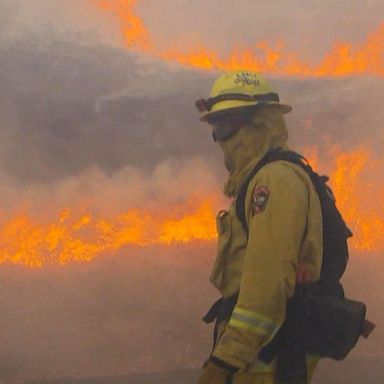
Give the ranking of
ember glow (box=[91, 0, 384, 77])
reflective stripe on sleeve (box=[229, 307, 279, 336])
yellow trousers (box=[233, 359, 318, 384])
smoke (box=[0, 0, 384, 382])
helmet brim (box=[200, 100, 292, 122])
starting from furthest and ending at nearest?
ember glow (box=[91, 0, 384, 77]) → smoke (box=[0, 0, 384, 382]) → helmet brim (box=[200, 100, 292, 122]) → yellow trousers (box=[233, 359, 318, 384]) → reflective stripe on sleeve (box=[229, 307, 279, 336])

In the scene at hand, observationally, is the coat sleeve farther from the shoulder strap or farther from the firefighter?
the shoulder strap

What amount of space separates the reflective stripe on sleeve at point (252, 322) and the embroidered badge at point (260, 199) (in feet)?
0.98

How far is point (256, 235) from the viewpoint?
2.11 metres

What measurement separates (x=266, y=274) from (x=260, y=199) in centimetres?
23

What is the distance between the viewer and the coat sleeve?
2.05m

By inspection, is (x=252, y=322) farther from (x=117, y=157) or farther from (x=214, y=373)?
(x=117, y=157)

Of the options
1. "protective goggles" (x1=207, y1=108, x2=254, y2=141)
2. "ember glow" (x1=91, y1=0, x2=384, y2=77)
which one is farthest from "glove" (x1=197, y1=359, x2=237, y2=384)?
"ember glow" (x1=91, y1=0, x2=384, y2=77)

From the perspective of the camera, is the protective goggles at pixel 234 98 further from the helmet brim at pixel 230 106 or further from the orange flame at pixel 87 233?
the orange flame at pixel 87 233

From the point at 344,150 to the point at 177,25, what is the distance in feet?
6.16

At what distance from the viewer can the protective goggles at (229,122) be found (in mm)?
2379

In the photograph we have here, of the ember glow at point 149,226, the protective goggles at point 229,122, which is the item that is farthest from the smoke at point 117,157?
the protective goggles at point 229,122

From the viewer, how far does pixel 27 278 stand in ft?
19.6

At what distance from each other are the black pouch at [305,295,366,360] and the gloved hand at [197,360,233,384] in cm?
32

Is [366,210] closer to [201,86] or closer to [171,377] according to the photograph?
[201,86]
